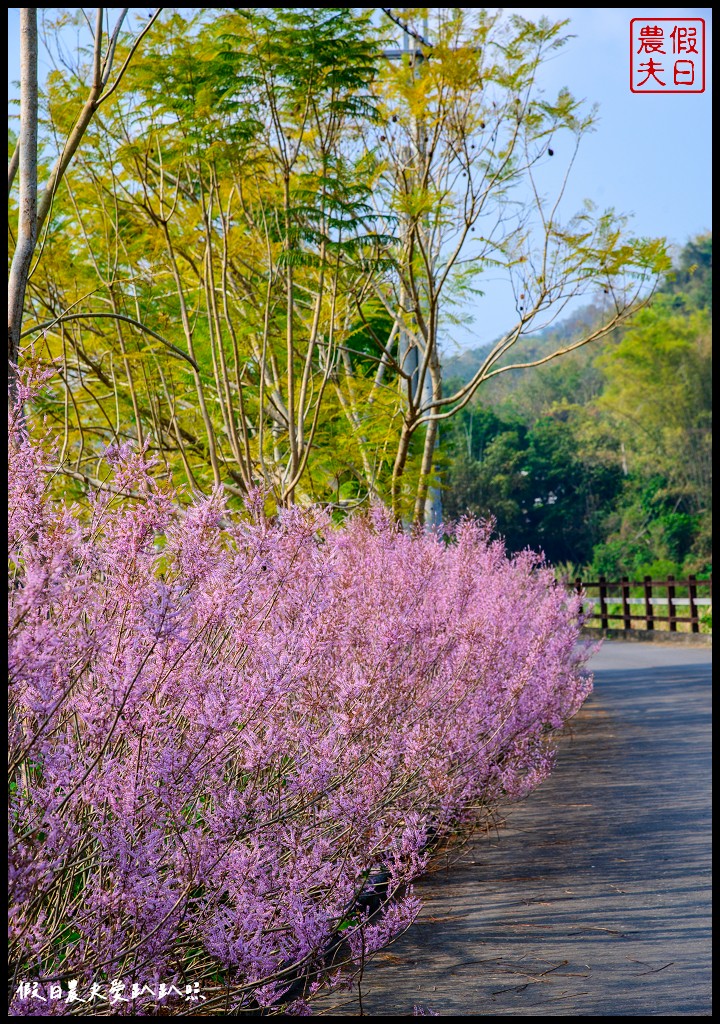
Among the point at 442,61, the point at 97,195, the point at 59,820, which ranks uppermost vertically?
the point at 442,61

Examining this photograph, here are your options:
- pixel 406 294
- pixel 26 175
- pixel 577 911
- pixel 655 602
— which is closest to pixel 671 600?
pixel 655 602

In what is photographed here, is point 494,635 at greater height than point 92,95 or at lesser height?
lesser

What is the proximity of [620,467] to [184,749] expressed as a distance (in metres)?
41.9

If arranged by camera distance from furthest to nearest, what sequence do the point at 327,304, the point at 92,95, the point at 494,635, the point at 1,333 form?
the point at 327,304 < the point at 494,635 < the point at 92,95 < the point at 1,333

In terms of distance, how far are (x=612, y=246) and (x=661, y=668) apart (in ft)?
23.6

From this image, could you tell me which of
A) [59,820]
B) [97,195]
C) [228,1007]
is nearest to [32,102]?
[59,820]

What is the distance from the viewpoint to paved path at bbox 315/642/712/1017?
352cm

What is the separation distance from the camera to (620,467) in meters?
43.1

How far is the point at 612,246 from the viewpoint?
32.1 ft

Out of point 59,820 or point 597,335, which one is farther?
point 597,335

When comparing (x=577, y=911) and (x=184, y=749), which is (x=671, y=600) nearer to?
(x=577, y=911)

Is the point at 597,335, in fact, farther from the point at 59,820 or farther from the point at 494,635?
the point at 59,820

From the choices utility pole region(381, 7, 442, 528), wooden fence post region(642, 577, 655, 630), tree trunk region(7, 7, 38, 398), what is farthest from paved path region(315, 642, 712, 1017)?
wooden fence post region(642, 577, 655, 630)

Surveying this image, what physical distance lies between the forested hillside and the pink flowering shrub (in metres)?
31.8
